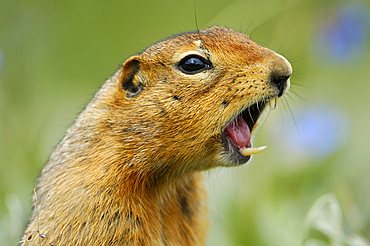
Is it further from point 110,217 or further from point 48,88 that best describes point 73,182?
point 48,88

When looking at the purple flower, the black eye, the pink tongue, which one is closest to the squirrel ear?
the black eye

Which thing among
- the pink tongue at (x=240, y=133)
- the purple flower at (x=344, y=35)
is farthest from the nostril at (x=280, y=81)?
the purple flower at (x=344, y=35)

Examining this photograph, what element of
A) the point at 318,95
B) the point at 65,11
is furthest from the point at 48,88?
the point at 318,95

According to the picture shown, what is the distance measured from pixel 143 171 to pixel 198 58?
48cm

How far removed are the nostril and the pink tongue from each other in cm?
20

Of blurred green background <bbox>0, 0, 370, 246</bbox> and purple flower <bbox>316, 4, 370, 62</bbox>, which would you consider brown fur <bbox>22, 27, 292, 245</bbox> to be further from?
purple flower <bbox>316, 4, 370, 62</bbox>

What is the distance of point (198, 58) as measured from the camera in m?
4.57

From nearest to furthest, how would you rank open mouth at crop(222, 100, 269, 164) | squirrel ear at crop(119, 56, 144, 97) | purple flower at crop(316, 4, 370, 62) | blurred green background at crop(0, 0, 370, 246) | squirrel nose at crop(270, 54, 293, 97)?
squirrel nose at crop(270, 54, 293, 97) → open mouth at crop(222, 100, 269, 164) → squirrel ear at crop(119, 56, 144, 97) → blurred green background at crop(0, 0, 370, 246) → purple flower at crop(316, 4, 370, 62)

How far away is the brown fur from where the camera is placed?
4496 mm

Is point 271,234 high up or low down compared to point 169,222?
up

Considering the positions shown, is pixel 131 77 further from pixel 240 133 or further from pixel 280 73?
pixel 280 73

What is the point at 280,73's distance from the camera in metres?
4.41

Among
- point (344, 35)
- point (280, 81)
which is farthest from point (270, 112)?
point (344, 35)

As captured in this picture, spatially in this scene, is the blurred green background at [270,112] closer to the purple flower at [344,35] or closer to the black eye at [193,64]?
the purple flower at [344,35]
